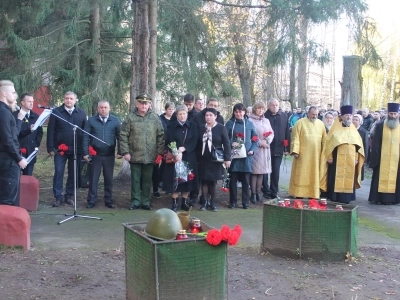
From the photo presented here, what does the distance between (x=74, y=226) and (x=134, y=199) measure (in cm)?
166

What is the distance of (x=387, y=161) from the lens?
37.4 feet

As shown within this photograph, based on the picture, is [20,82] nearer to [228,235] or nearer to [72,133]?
[72,133]

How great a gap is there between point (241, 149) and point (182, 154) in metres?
1.13

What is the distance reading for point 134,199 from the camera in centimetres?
949

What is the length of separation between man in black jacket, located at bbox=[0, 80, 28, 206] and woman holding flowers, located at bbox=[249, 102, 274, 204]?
464cm

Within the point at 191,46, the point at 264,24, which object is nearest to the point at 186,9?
the point at 191,46

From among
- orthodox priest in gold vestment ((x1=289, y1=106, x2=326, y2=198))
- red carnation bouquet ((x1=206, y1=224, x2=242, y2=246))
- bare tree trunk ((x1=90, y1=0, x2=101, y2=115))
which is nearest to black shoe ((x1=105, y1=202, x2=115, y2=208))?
orthodox priest in gold vestment ((x1=289, y1=106, x2=326, y2=198))

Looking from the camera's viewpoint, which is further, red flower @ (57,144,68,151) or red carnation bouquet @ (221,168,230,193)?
red carnation bouquet @ (221,168,230,193)

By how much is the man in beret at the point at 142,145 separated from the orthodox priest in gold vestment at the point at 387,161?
4878 mm

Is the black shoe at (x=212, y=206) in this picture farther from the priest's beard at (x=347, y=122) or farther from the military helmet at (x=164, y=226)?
the military helmet at (x=164, y=226)

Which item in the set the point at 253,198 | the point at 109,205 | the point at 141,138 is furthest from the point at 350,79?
the point at 109,205

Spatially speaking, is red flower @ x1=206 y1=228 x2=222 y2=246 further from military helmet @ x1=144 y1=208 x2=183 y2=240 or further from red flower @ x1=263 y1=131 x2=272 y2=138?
red flower @ x1=263 y1=131 x2=272 y2=138

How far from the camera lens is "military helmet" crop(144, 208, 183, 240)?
452cm

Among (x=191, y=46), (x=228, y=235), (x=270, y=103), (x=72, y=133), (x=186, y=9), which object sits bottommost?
(x=228, y=235)
